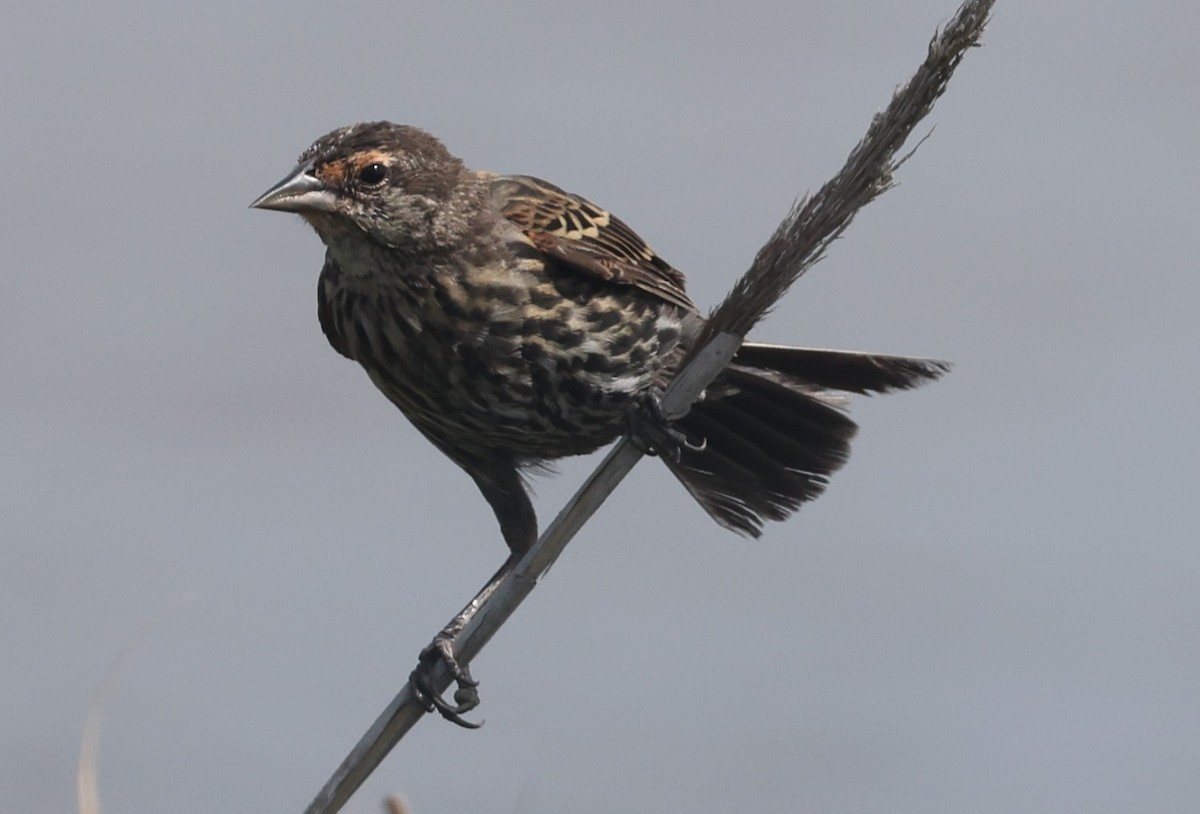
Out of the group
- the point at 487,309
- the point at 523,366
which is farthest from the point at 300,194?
the point at 523,366

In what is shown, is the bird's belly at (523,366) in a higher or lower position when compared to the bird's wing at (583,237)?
lower

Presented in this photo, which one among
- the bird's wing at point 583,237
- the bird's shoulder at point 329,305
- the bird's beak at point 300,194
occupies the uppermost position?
the bird's wing at point 583,237

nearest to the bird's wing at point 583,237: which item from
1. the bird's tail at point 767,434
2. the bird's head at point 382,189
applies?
the bird's head at point 382,189

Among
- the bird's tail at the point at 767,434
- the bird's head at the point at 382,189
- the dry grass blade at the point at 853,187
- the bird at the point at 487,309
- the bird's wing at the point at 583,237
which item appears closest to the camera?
the dry grass blade at the point at 853,187

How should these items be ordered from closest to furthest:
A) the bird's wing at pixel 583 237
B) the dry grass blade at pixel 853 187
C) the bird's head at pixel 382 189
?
the dry grass blade at pixel 853 187, the bird's head at pixel 382 189, the bird's wing at pixel 583 237

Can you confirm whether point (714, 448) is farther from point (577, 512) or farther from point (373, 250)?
point (577, 512)

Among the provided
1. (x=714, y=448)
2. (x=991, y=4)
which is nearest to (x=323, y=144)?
(x=714, y=448)

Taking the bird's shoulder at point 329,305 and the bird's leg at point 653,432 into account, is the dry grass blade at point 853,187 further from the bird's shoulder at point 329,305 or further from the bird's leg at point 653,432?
the bird's shoulder at point 329,305

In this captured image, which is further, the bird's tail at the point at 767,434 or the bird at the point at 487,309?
the bird's tail at the point at 767,434
